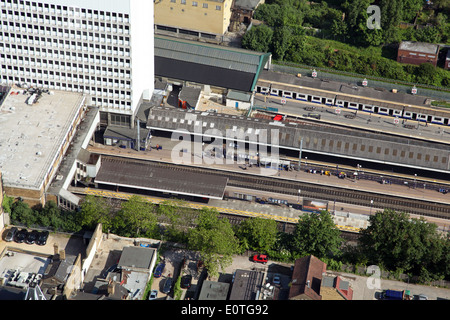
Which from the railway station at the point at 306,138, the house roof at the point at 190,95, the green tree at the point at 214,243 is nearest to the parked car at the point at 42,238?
the green tree at the point at 214,243

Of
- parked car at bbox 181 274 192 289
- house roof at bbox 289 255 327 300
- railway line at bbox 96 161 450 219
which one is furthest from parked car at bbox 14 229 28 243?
house roof at bbox 289 255 327 300

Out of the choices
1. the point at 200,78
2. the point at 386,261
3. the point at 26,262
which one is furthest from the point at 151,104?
the point at 386,261

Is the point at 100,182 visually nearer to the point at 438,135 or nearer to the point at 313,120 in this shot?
the point at 313,120

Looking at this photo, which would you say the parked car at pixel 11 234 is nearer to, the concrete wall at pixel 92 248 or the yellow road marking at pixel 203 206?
the concrete wall at pixel 92 248

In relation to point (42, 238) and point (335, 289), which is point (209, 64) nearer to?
point (42, 238)

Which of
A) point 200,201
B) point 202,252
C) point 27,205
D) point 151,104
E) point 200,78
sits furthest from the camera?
point 200,78

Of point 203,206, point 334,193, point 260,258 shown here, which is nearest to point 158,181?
point 203,206

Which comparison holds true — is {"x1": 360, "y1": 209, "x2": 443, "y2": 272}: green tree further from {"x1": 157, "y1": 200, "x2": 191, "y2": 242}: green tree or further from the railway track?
{"x1": 157, "y1": 200, "x2": 191, "y2": 242}: green tree
